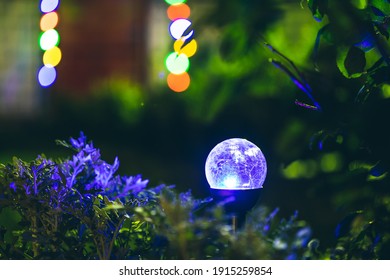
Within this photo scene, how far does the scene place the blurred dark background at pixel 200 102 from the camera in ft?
10.9

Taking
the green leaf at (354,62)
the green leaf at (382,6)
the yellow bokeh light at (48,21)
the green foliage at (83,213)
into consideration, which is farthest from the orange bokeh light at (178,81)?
the green leaf at (354,62)

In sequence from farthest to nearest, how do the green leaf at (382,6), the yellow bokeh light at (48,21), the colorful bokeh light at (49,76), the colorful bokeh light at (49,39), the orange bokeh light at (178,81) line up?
the colorful bokeh light at (49,76) → the orange bokeh light at (178,81) → the yellow bokeh light at (48,21) → the colorful bokeh light at (49,39) → the green leaf at (382,6)

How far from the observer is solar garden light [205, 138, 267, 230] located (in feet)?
10.0

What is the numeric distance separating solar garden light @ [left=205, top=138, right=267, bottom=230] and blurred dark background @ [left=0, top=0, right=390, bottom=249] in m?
0.27

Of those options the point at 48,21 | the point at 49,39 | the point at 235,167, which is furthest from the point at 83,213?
the point at 48,21

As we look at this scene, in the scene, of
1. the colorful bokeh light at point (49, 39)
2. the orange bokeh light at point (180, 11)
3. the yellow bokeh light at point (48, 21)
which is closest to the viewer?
the colorful bokeh light at point (49, 39)

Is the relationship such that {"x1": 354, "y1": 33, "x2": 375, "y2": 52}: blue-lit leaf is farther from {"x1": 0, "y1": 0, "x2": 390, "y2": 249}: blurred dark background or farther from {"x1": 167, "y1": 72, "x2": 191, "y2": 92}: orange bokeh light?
{"x1": 167, "y1": 72, "x2": 191, "y2": 92}: orange bokeh light

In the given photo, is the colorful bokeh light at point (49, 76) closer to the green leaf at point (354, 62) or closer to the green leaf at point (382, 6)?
the green leaf at point (382, 6)

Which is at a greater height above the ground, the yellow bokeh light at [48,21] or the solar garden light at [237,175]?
the yellow bokeh light at [48,21]

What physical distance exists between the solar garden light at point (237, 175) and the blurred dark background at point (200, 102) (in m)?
0.27

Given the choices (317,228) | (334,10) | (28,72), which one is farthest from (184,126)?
(334,10)

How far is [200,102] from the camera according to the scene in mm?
4387

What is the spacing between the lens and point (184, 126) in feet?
34.9

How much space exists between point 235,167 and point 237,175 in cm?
4
